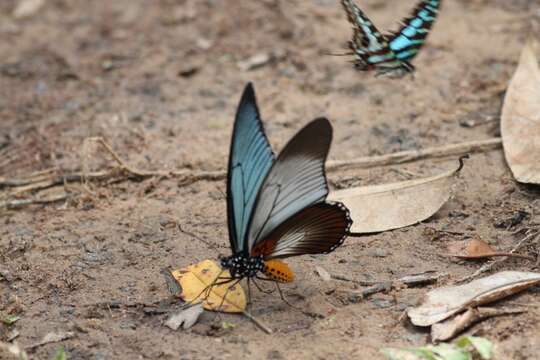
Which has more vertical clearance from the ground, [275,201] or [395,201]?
[275,201]

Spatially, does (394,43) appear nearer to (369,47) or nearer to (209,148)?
(369,47)

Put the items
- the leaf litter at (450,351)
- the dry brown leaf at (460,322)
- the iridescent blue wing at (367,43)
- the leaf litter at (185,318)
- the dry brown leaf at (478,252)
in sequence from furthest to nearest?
the iridescent blue wing at (367,43) < the dry brown leaf at (478,252) < the leaf litter at (185,318) < the dry brown leaf at (460,322) < the leaf litter at (450,351)

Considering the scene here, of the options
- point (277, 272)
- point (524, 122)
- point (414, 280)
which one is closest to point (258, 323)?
point (277, 272)

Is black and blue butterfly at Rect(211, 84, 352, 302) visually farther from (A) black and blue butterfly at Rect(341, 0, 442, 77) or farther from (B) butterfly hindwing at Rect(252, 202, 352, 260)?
(A) black and blue butterfly at Rect(341, 0, 442, 77)

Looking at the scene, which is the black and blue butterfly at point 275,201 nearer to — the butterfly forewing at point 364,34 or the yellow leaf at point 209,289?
the yellow leaf at point 209,289

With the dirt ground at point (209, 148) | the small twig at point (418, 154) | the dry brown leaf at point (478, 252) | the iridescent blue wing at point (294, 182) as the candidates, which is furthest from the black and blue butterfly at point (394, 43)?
the dry brown leaf at point (478, 252)

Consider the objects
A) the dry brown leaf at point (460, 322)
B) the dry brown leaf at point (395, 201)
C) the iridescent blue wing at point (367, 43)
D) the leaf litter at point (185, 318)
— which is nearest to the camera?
the dry brown leaf at point (460, 322)

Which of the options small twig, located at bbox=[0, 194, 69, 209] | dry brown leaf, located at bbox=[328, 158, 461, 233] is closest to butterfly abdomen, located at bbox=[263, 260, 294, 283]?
dry brown leaf, located at bbox=[328, 158, 461, 233]
